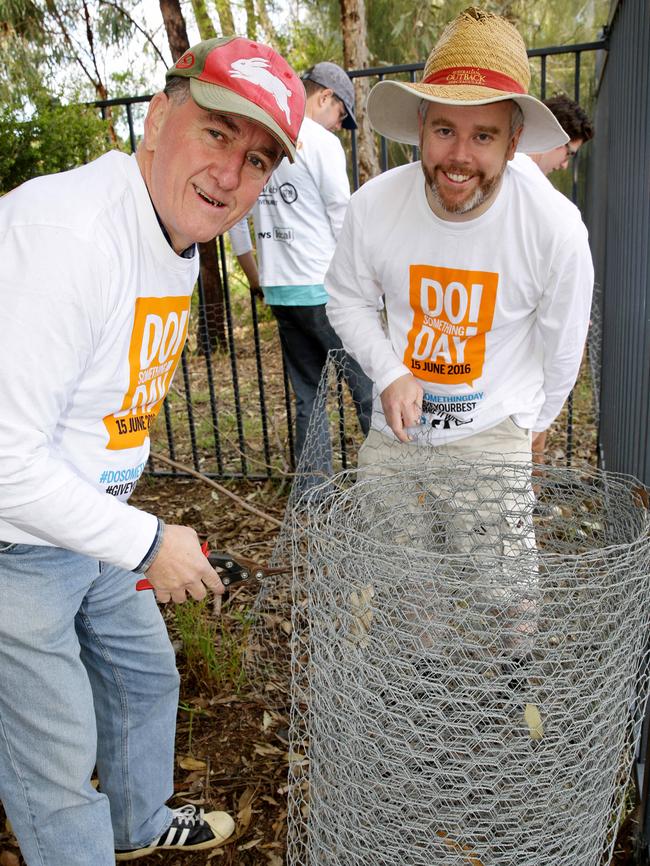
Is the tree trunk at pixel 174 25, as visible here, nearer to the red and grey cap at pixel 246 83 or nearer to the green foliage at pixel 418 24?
the green foliage at pixel 418 24

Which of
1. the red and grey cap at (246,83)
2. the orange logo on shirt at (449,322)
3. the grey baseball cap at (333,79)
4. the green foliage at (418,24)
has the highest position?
the green foliage at (418,24)

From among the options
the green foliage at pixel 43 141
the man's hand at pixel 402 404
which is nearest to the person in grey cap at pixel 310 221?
Result: the green foliage at pixel 43 141

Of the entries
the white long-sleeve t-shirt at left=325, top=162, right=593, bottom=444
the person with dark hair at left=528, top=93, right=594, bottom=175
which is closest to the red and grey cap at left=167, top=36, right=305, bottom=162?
the white long-sleeve t-shirt at left=325, top=162, right=593, bottom=444

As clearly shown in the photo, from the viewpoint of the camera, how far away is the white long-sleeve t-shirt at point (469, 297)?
202 cm

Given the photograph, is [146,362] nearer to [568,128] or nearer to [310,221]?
[310,221]

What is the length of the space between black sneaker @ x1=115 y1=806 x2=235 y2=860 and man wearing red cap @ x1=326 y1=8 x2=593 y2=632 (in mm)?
1000

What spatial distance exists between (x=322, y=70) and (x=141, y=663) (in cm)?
297

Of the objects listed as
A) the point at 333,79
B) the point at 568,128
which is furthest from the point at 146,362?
the point at 568,128

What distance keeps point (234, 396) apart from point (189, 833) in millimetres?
3389

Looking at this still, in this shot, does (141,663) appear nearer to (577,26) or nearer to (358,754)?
(358,754)

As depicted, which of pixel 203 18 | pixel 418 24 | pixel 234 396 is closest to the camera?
pixel 234 396

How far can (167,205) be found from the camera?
4.77ft

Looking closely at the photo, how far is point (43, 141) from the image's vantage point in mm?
3557

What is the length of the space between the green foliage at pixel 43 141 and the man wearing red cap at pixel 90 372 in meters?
2.28
